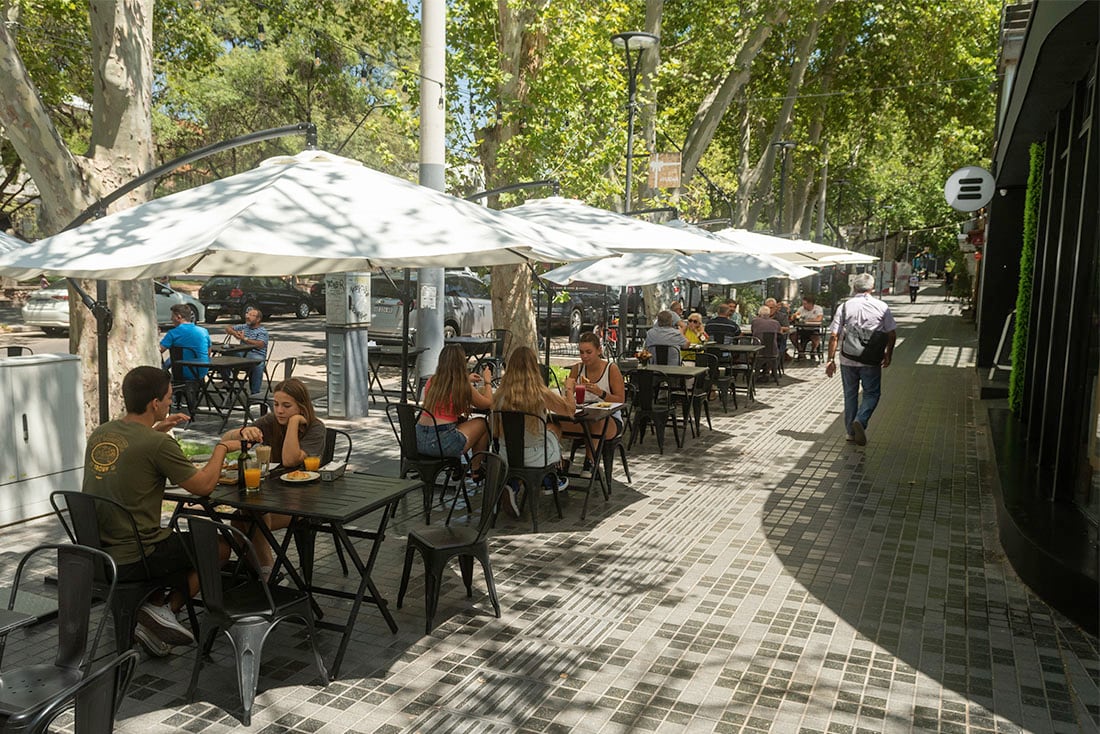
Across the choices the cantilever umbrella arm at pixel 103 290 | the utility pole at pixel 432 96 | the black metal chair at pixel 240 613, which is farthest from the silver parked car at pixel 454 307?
the black metal chair at pixel 240 613

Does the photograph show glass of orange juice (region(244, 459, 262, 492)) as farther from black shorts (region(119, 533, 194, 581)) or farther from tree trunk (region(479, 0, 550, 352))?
tree trunk (region(479, 0, 550, 352))

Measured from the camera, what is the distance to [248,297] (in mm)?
28391

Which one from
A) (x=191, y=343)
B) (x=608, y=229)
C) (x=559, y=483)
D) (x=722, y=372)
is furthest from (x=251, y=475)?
(x=722, y=372)

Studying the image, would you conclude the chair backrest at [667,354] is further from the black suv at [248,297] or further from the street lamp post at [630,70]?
the black suv at [248,297]

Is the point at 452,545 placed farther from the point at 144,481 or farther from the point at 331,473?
the point at 144,481

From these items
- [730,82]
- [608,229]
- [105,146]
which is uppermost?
[730,82]

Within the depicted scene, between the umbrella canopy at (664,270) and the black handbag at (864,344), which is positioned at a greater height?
the umbrella canopy at (664,270)

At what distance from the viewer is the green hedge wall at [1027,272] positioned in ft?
32.8

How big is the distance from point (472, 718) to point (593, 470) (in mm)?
3553

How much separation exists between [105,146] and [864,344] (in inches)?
307

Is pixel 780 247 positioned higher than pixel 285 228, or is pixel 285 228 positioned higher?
pixel 780 247

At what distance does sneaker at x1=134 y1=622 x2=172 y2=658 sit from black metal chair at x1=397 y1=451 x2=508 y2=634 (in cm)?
128

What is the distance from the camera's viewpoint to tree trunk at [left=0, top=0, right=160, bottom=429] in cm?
771

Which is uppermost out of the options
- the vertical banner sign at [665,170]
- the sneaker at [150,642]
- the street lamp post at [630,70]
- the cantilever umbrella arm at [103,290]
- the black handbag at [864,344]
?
the street lamp post at [630,70]
